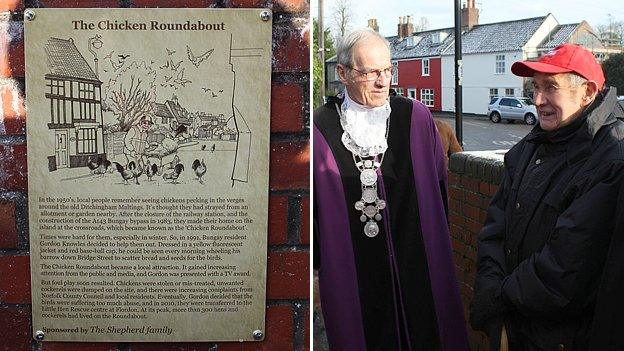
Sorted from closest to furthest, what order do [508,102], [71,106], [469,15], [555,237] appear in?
[71,106] → [555,237] → [508,102] → [469,15]

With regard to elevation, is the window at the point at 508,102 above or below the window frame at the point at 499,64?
below

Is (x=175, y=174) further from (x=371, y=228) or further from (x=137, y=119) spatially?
(x=371, y=228)

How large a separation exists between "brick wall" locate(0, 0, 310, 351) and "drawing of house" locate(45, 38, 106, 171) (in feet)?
0.21

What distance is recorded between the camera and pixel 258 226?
1.45 m

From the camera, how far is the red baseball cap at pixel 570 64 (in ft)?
7.88

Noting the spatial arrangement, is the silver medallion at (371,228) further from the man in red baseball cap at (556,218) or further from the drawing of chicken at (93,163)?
the drawing of chicken at (93,163)

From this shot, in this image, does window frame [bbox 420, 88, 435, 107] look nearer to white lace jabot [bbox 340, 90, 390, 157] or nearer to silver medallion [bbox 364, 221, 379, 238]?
white lace jabot [bbox 340, 90, 390, 157]

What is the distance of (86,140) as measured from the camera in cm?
141

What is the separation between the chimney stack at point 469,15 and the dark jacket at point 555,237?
49.1 metres

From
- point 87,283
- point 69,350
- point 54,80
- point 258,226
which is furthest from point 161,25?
point 69,350

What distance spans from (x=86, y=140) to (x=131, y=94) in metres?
0.13

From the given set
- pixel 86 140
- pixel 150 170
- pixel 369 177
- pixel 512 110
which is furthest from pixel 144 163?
pixel 512 110

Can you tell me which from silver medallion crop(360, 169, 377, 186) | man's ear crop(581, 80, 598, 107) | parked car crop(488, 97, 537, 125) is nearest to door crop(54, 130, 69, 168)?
silver medallion crop(360, 169, 377, 186)

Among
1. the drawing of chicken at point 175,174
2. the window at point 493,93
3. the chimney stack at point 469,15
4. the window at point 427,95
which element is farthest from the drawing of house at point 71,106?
the chimney stack at point 469,15
